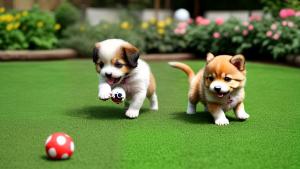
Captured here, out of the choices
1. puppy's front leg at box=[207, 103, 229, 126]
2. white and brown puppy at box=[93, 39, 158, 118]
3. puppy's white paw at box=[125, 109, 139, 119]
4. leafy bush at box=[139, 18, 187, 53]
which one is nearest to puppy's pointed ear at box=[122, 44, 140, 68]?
white and brown puppy at box=[93, 39, 158, 118]

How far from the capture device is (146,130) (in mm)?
5520

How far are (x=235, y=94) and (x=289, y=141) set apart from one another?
0.85 meters

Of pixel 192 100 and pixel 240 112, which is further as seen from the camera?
pixel 192 100

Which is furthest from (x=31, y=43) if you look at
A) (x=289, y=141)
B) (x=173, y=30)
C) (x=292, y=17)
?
(x=289, y=141)

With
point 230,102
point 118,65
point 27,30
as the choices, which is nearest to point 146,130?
point 118,65

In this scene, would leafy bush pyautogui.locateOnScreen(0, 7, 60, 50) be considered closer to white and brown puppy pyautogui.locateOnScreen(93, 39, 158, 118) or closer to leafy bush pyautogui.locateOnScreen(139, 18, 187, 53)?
leafy bush pyautogui.locateOnScreen(139, 18, 187, 53)

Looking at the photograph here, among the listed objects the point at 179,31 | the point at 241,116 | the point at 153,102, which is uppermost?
the point at 241,116

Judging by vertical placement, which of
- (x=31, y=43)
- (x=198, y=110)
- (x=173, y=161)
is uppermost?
(x=173, y=161)

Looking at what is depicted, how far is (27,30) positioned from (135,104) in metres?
7.95

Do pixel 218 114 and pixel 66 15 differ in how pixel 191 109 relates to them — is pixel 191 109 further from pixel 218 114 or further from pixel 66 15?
pixel 66 15

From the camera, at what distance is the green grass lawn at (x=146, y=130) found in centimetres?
445

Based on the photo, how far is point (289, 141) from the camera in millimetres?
5109

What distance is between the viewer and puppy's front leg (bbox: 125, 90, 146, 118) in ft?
19.9

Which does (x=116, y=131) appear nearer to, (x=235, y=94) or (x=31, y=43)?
(x=235, y=94)
